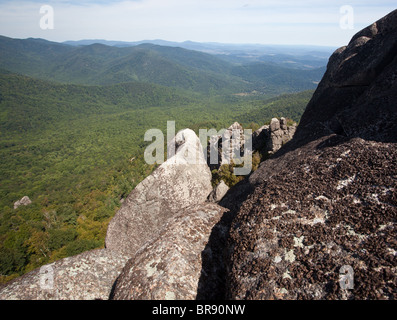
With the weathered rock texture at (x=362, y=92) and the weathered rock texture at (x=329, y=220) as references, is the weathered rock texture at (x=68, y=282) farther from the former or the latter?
the weathered rock texture at (x=362, y=92)

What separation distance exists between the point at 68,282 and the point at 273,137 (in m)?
22.7

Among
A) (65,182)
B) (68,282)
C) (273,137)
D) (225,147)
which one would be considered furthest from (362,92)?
(65,182)

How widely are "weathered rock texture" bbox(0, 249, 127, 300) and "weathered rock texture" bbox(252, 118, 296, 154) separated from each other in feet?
65.3

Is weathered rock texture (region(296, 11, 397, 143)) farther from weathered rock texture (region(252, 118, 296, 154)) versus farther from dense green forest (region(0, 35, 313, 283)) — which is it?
dense green forest (region(0, 35, 313, 283))

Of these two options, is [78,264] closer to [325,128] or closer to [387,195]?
[387,195]

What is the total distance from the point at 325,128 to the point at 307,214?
546 centimetres

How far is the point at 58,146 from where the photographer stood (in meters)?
161

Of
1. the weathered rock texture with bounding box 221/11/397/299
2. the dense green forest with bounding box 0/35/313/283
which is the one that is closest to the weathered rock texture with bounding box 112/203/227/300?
the weathered rock texture with bounding box 221/11/397/299

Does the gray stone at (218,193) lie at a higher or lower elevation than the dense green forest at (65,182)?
higher

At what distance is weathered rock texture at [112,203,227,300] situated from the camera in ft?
17.7

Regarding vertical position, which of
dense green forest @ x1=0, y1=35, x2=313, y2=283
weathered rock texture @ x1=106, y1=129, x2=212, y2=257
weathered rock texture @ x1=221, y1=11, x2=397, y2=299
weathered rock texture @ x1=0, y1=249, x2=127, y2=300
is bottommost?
dense green forest @ x1=0, y1=35, x2=313, y2=283

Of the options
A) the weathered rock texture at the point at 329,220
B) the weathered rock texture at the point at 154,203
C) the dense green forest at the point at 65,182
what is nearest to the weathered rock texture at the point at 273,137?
the weathered rock texture at the point at 154,203

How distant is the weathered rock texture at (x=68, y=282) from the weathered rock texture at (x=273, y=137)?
19.9m

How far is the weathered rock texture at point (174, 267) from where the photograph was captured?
5.41 meters
